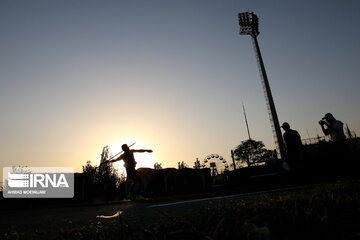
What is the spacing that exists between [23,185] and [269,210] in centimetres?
1784

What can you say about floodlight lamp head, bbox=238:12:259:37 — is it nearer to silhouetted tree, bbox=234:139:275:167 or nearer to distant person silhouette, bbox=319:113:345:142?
distant person silhouette, bbox=319:113:345:142

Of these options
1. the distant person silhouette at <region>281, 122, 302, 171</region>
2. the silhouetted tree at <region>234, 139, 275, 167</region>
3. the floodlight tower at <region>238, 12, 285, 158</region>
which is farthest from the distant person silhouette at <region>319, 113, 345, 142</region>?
the silhouetted tree at <region>234, 139, 275, 167</region>

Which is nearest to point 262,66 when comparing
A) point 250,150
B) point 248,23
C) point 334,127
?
point 248,23

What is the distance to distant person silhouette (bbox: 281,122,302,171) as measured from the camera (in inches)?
319

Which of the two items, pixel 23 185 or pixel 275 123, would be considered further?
pixel 275 123

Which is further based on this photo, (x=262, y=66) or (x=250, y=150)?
(x=250, y=150)

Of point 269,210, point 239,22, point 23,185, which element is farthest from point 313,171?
point 239,22

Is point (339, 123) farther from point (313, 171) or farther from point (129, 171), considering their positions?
point (129, 171)

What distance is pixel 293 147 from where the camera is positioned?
8102 millimetres

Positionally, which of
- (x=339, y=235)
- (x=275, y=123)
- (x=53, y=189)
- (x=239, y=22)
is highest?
(x=239, y=22)

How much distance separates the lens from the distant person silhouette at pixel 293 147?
8094 mm

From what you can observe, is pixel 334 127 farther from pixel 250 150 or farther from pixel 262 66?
pixel 250 150

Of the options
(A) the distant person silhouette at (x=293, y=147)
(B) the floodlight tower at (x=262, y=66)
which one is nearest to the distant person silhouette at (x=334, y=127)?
(A) the distant person silhouette at (x=293, y=147)

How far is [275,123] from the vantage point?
2888cm
